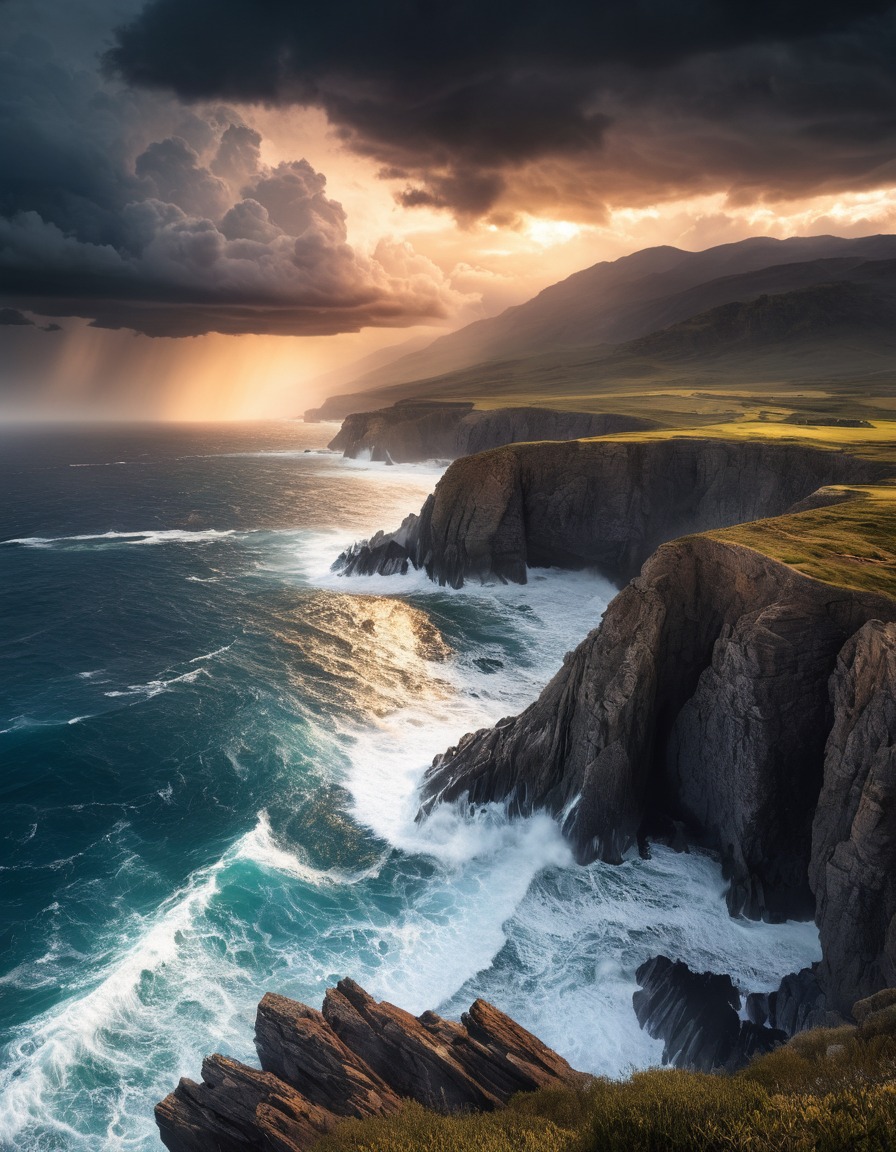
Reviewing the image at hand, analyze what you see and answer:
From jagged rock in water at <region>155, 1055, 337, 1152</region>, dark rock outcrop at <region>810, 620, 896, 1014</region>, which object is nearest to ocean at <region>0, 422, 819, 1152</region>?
dark rock outcrop at <region>810, 620, 896, 1014</region>

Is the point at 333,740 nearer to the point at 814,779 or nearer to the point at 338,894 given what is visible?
the point at 338,894

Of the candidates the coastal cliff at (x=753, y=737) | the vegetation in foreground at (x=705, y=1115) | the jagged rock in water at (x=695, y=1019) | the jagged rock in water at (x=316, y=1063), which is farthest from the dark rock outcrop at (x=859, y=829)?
the jagged rock in water at (x=316, y=1063)

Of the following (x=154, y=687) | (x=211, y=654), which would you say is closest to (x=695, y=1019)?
(x=154, y=687)

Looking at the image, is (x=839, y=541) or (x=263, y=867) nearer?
(x=263, y=867)

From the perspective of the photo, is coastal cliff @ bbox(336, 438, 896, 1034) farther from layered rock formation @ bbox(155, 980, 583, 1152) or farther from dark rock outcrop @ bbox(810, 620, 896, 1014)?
layered rock formation @ bbox(155, 980, 583, 1152)

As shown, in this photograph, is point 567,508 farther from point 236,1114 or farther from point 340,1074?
point 236,1114

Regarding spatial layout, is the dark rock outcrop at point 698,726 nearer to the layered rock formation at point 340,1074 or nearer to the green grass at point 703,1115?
the green grass at point 703,1115

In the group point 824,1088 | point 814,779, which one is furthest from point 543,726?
point 824,1088
